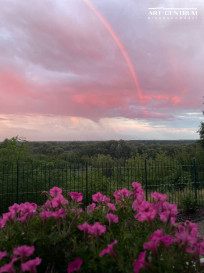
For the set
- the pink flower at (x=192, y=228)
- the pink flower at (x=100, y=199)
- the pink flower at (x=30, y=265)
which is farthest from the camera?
the pink flower at (x=100, y=199)

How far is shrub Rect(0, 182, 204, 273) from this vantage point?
4.21 ft

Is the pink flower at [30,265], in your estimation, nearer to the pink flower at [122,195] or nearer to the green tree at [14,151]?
the pink flower at [122,195]

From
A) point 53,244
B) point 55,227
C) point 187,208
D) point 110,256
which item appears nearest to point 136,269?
point 110,256

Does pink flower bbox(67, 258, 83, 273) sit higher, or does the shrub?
the shrub

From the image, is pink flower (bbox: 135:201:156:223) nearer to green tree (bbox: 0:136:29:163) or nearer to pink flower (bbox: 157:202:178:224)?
pink flower (bbox: 157:202:178:224)

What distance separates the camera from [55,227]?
1.72 m

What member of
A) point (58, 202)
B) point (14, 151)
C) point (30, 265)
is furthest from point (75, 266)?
point (14, 151)

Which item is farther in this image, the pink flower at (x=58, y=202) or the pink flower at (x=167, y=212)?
the pink flower at (x=58, y=202)

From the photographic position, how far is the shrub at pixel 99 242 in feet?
4.21

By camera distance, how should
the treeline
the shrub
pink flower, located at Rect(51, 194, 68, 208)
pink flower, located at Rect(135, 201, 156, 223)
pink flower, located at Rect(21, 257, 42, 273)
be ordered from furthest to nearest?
1. the treeline
2. pink flower, located at Rect(51, 194, 68, 208)
3. pink flower, located at Rect(135, 201, 156, 223)
4. the shrub
5. pink flower, located at Rect(21, 257, 42, 273)

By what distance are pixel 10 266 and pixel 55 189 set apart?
2.97 feet

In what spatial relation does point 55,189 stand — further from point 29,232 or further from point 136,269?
point 136,269

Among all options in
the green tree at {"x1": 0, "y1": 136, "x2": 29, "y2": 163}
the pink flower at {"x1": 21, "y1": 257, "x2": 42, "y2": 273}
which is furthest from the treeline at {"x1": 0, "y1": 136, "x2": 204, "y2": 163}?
the pink flower at {"x1": 21, "y1": 257, "x2": 42, "y2": 273}

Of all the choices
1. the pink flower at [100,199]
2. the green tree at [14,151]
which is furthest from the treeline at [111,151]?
the pink flower at [100,199]
